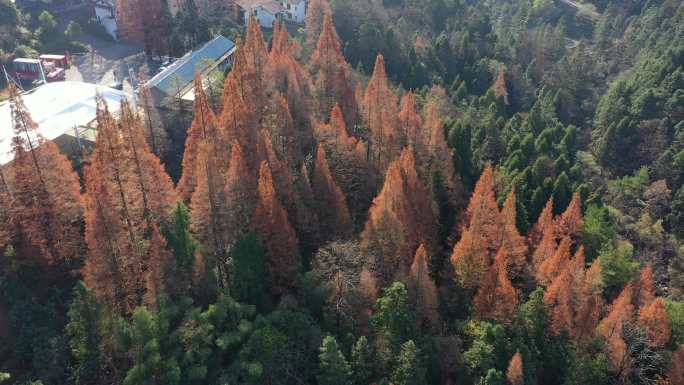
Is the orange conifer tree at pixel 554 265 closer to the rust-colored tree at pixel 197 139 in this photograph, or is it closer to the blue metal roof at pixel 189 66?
the rust-colored tree at pixel 197 139

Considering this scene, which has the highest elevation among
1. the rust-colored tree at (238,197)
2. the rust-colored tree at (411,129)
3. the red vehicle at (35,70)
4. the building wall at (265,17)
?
the rust-colored tree at (238,197)

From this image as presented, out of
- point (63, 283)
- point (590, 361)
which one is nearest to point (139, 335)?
point (63, 283)

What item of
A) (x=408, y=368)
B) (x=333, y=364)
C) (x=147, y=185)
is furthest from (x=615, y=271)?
(x=147, y=185)

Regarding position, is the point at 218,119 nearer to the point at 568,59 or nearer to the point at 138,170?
the point at 138,170

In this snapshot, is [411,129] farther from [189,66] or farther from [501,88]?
[501,88]

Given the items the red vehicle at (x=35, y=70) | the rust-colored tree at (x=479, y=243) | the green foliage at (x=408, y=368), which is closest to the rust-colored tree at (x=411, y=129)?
the rust-colored tree at (x=479, y=243)

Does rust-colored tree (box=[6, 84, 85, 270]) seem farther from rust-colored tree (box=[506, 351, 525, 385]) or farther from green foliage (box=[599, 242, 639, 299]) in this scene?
green foliage (box=[599, 242, 639, 299])
